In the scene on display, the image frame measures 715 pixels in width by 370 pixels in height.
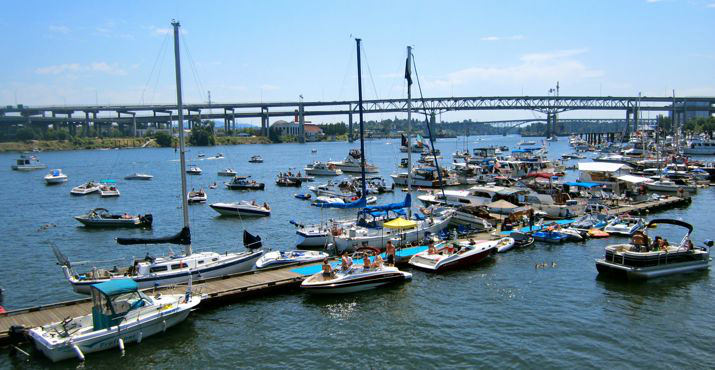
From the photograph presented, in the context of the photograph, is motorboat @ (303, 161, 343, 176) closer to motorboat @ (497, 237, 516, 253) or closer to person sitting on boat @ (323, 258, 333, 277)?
motorboat @ (497, 237, 516, 253)

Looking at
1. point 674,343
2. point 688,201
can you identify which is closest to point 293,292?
point 674,343

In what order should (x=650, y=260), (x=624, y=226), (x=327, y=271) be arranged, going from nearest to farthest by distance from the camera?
(x=327, y=271) → (x=650, y=260) → (x=624, y=226)

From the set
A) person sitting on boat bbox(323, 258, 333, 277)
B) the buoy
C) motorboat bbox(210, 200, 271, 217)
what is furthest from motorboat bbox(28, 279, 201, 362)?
motorboat bbox(210, 200, 271, 217)

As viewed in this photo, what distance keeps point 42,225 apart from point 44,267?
53.6ft

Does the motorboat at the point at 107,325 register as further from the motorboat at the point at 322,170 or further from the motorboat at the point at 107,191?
the motorboat at the point at 322,170

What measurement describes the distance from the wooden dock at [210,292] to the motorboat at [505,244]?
39.0ft

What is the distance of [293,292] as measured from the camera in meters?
24.1

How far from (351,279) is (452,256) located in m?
6.23

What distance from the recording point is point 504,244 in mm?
30969

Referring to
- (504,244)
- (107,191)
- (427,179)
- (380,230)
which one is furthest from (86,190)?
(504,244)

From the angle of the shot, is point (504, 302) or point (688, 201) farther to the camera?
point (688, 201)

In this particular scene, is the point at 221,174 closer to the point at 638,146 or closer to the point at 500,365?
the point at 500,365

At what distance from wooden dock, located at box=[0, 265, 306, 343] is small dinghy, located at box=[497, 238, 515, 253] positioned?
1190 centimetres

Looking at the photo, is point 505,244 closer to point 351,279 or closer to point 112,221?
point 351,279
